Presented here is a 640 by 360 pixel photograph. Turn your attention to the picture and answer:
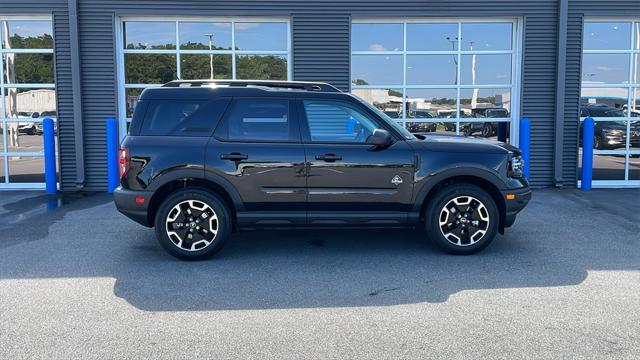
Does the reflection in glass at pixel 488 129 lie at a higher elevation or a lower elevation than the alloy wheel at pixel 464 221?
higher

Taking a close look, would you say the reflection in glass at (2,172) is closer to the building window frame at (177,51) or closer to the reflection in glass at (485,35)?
the building window frame at (177,51)

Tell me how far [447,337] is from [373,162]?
2395mm

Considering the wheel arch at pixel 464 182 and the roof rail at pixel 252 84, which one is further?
the roof rail at pixel 252 84

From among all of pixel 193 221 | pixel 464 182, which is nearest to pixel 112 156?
pixel 193 221

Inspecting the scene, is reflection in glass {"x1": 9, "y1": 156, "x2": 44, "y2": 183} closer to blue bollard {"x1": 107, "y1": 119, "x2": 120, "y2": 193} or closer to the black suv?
blue bollard {"x1": 107, "y1": 119, "x2": 120, "y2": 193}

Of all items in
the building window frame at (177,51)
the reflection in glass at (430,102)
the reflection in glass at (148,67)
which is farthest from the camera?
the reflection in glass at (430,102)

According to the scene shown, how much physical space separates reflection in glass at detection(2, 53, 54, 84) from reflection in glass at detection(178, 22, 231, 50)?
103 inches

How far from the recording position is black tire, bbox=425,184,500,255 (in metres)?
6.20

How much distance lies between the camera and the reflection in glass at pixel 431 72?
11.4 m

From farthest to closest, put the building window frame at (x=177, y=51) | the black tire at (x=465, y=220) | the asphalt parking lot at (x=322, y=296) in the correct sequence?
the building window frame at (x=177, y=51) → the black tire at (x=465, y=220) → the asphalt parking lot at (x=322, y=296)

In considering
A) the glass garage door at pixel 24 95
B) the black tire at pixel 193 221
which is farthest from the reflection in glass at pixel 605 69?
the glass garage door at pixel 24 95

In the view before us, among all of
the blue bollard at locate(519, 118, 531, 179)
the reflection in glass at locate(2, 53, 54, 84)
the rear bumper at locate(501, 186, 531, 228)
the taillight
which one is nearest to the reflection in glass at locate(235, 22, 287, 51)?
the reflection in glass at locate(2, 53, 54, 84)

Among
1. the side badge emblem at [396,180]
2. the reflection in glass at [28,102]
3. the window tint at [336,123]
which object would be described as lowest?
the side badge emblem at [396,180]

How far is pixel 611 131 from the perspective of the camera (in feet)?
38.1
